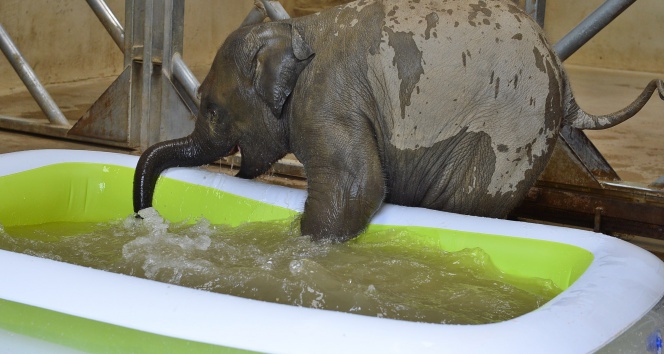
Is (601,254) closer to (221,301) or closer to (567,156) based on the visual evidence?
(221,301)

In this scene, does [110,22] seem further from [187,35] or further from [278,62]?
[187,35]

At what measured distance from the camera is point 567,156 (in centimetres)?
495

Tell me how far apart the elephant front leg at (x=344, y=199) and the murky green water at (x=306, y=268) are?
0.06 meters

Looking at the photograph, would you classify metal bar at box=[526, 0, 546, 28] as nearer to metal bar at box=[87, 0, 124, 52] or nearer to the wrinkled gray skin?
the wrinkled gray skin

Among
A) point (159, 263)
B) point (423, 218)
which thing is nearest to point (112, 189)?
point (159, 263)

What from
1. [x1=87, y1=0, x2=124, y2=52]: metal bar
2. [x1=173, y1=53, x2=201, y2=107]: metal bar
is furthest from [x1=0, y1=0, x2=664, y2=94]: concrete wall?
[x1=173, y1=53, x2=201, y2=107]: metal bar

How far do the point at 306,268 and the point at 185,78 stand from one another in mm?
3205

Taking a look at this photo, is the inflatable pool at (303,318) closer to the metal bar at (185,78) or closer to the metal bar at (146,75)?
the metal bar at (185,78)

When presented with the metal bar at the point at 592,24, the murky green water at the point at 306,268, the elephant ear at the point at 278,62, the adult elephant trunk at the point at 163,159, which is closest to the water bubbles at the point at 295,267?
the murky green water at the point at 306,268

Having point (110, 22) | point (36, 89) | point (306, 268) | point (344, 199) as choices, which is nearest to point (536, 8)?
point (344, 199)

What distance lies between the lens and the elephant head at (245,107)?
12.1 feet

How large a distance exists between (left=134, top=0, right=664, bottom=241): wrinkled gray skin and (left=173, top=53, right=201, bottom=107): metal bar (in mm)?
2127

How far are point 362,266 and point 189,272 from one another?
1.83ft

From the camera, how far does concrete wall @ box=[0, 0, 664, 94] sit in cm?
859
